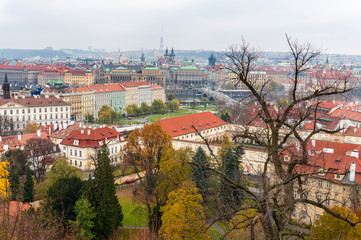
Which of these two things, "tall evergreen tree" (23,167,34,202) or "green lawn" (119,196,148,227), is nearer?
"green lawn" (119,196,148,227)

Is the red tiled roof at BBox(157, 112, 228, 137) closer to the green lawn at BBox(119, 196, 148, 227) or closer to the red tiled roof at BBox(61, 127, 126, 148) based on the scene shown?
the red tiled roof at BBox(61, 127, 126, 148)

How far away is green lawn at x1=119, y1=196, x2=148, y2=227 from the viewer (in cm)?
2863

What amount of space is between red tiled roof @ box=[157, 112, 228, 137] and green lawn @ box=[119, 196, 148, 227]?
17.5 meters

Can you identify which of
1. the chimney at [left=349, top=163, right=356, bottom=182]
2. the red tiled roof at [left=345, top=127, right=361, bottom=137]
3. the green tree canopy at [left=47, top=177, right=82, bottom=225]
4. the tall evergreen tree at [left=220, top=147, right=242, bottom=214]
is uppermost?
the tall evergreen tree at [left=220, top=147, right=242, bottom=214]

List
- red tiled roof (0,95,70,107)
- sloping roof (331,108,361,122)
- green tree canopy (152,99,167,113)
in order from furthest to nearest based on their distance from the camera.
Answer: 1. green tree canopy (152,99,167,113)
2. red tiled roof (0,95,70,107)
3. sloping roof (331,108,361,122)

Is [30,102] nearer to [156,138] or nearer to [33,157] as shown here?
[33,157]

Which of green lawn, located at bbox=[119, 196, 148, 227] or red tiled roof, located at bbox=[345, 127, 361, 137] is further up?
red tiled roof, located at bbox=[345, 127, 361, 137]

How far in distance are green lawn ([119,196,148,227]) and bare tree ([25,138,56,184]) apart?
10146 millimetres

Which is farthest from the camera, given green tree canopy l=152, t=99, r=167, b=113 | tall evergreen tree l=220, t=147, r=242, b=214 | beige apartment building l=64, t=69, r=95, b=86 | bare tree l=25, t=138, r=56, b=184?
beige apartment building l=64, t=69, r=95, b=86

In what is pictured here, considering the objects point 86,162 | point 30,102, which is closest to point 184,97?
point 30,102

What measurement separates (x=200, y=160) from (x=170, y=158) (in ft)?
8.19

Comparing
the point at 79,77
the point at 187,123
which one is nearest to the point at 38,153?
the point at 187,123

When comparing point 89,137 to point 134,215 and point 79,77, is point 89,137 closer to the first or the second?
point 134,215

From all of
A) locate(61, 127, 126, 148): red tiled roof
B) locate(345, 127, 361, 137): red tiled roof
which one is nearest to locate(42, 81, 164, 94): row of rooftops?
locate(61, 127, 126, 148): red tiled roof
